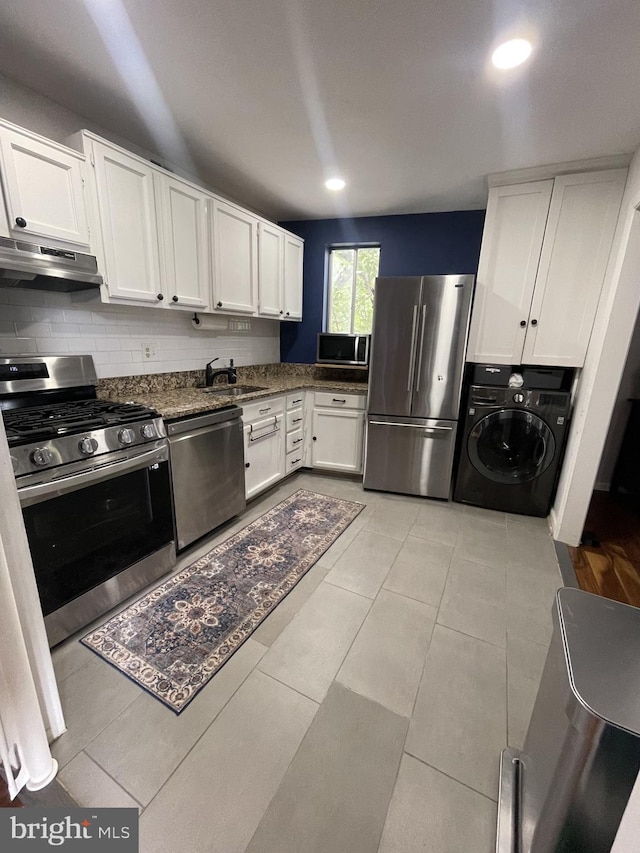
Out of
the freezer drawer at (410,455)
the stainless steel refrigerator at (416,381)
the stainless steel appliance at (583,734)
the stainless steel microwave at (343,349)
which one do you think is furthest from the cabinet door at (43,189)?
the stainless steel appliance at (583,734)

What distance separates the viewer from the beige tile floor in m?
1.00

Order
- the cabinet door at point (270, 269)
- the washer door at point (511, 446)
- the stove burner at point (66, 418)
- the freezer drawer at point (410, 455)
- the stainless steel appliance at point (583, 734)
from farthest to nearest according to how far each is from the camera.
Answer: the cabinet door at point (270, 269)
the freezer drawer at point (410, 455)
the washer door at point (511, 446)
the stove burner at point (66, 418)
the stainless steel appliance at point (583, 734)

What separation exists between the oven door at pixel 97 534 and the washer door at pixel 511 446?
7.73 ft

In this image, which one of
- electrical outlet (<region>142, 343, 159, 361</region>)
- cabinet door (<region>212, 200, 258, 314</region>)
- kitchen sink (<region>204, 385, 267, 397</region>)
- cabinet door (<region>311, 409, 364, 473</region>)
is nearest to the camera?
electrical outlet (<region>142, 343, 159, 361</region>)

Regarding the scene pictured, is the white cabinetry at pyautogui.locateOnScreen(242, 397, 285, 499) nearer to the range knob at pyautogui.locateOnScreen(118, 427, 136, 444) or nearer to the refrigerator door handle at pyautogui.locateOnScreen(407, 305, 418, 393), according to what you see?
the range knob at pyautogui.locateOnScreen(118, 427, 136, 444)

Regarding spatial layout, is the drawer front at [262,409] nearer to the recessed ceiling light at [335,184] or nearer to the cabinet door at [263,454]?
the cabinet door at [263,454]

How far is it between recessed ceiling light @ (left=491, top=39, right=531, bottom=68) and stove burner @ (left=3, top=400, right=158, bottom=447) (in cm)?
221

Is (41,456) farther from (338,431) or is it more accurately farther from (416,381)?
(416,381)

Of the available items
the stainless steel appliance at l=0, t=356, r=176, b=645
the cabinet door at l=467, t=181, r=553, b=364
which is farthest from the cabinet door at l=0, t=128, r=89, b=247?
the cabinet door at l=467, t=181, r=553, b=364

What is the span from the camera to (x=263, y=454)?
286 cm

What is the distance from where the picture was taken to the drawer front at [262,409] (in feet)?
8.46

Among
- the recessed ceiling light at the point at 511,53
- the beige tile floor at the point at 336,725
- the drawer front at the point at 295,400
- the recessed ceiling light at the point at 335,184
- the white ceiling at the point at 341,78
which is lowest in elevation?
the beige tile floor at the point at 336,725

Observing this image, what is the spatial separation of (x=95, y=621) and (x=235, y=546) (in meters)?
0.82

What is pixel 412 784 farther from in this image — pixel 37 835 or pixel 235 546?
pixel 235 546
